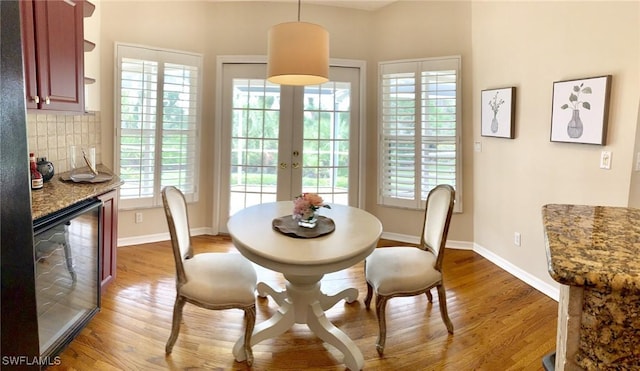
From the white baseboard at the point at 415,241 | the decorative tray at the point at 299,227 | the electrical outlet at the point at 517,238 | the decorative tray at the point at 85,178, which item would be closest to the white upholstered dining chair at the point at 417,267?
the decorative tray at the point at 299,227

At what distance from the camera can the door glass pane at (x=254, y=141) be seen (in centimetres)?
438

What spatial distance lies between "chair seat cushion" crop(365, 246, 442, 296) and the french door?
2116 mm

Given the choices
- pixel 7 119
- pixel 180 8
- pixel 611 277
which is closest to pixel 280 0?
pixel 180 8

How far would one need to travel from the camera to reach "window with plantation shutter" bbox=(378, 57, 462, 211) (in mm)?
4035

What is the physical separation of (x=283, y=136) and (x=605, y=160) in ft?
9.94

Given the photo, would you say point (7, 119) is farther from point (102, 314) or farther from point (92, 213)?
point (102, 314)

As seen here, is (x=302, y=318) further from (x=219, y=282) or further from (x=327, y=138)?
(x=327, y=138)

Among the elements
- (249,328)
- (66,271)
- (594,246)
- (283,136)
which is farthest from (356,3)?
(594,246)

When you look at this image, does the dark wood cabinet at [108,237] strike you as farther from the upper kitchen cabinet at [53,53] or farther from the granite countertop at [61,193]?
the upper kitchen cabinet at [53,53]

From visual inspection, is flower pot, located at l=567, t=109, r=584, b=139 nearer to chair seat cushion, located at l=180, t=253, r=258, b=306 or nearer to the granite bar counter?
the granite bar counter

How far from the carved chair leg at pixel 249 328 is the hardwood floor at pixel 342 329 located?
0.08 meters

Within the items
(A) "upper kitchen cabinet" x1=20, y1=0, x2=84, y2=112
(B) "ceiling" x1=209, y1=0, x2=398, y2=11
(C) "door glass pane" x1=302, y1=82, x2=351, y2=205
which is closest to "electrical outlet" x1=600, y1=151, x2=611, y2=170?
(C) "door glass pane" x1=302, y1=82, x2=351, y2=205

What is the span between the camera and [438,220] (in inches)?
98.5

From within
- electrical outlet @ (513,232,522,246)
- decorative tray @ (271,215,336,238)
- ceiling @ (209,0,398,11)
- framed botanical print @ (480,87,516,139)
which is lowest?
electrical outlet @ (513,232,522,246)
